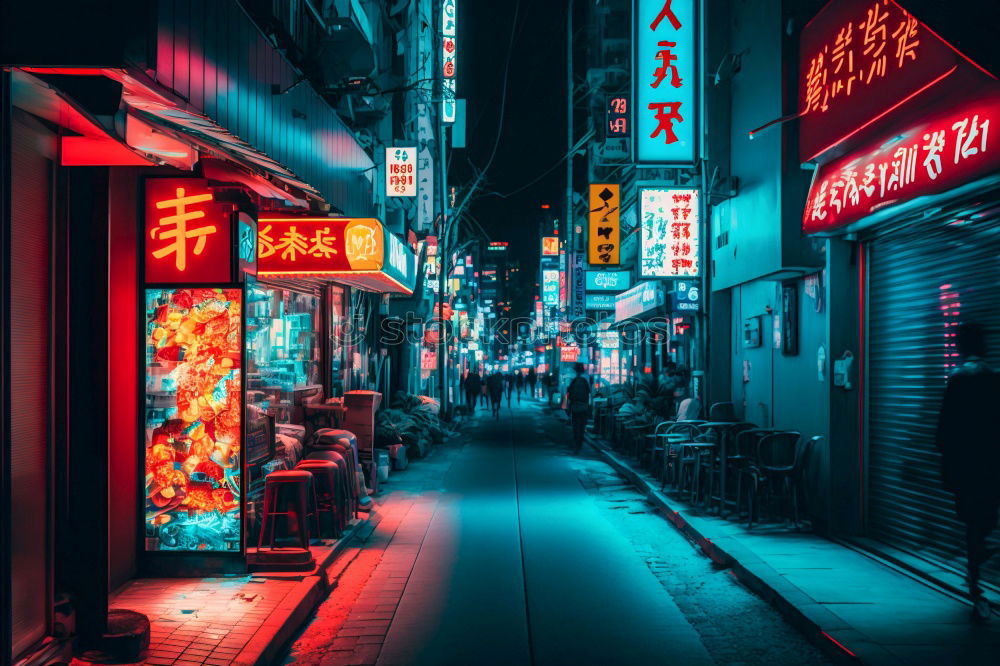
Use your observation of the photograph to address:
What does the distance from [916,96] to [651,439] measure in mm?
11377

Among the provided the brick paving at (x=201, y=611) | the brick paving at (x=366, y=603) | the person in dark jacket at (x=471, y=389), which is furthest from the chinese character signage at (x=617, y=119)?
the brick paving at (x=201, y=611)

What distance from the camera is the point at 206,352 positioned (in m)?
8.53

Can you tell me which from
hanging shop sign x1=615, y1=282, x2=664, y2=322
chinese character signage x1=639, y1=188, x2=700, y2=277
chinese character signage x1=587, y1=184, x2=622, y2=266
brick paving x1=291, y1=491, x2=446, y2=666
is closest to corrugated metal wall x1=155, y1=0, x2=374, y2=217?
brick paving x1=291, y1=491, x2=446, y2=666

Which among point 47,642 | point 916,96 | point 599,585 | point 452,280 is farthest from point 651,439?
point 452,280

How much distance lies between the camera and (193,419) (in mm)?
8508

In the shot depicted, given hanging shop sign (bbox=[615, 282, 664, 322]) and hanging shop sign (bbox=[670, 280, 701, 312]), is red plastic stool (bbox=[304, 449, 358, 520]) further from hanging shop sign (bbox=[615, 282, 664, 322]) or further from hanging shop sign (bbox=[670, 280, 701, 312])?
hanging shop sign (bbox=[615, 282, 664, 322])

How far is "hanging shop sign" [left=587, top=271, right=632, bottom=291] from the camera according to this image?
34.6m

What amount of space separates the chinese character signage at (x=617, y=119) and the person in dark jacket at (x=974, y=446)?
85.2 feet

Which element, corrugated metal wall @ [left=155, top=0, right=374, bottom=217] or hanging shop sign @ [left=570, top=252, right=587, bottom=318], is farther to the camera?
hanging shop sign @ [left=570, top=252, right=587, bottom=318]

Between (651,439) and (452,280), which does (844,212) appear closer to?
(651,439)

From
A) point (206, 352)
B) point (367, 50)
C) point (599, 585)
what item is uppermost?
point (367, 50)

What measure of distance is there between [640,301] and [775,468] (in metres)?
15.1

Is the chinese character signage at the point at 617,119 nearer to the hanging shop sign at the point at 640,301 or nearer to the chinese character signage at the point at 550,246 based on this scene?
the hanging shop sign at the point at 640,301

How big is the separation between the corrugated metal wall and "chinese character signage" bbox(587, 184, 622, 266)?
623 inches
